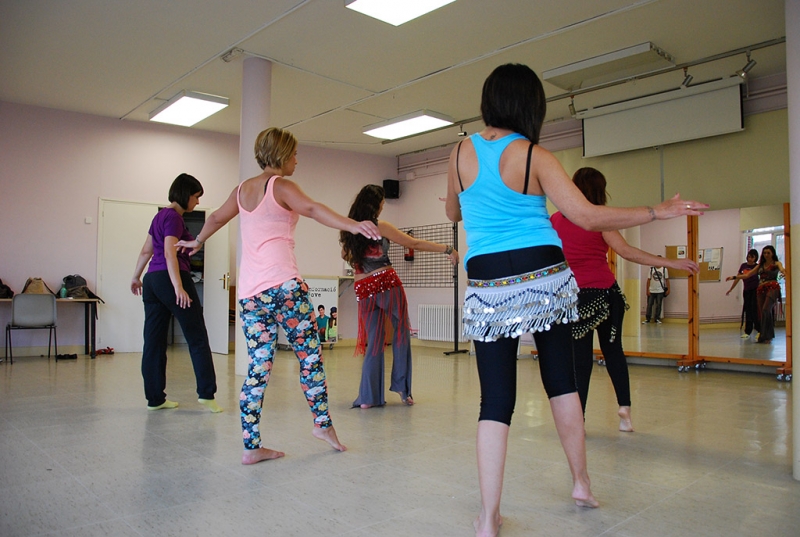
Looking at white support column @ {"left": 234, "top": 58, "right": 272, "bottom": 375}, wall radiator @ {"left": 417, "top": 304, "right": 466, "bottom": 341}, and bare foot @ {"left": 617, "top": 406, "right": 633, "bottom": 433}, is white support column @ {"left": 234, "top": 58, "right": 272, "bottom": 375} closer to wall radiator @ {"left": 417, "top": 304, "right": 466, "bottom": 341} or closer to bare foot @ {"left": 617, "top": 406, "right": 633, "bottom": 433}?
bare foot @ {"left": 617, "top": 406, "right": 633, "bottom": 433}

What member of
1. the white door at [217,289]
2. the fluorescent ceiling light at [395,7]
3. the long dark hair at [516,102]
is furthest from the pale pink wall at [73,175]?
the long dark hair at [516,102]

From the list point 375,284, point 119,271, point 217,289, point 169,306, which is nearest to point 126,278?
point 119,271

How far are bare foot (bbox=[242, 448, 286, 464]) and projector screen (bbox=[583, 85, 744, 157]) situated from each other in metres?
6.02

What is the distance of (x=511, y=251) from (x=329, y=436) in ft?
4.99

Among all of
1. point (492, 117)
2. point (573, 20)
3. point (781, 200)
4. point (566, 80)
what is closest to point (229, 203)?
point (492, 117)

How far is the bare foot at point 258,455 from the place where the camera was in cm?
276

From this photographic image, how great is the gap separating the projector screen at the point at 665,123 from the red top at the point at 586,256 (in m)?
4.38

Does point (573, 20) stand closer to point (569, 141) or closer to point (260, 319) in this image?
point (569, 141)

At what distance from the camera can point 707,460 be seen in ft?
9.43

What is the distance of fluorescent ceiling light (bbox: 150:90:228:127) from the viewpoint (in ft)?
23.3

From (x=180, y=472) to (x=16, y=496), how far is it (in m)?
0.60

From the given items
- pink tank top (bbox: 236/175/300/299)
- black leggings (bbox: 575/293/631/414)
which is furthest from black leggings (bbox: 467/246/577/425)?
black leggings (bbox: 575/293/631/414)

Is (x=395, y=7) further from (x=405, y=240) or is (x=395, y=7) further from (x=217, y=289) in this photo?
(x=217, y=289)

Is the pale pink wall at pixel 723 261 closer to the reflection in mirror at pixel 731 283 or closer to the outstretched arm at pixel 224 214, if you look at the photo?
the reflection in mirror at pixel 731 283
